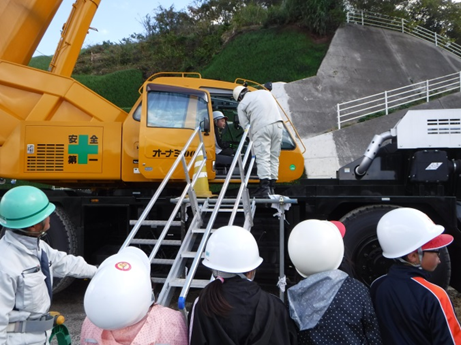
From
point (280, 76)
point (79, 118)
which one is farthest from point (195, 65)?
point (79, 118)

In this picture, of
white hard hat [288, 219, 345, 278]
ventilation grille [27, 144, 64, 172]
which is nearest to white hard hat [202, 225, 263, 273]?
white hard hat [288, 219, 345, 278]

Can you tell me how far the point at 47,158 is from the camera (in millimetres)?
5402

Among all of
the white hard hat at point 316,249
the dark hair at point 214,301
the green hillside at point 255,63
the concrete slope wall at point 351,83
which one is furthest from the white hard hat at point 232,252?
the green hillside at point 255,63

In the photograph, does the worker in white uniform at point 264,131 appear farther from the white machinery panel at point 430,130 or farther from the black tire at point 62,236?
the black tire at point 62,236

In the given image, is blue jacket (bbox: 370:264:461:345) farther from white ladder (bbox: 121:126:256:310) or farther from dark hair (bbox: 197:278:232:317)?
white ladder (bbox: 121:126:256:310)

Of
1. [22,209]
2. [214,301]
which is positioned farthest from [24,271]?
[214,301]

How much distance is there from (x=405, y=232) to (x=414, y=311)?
444 millimetres

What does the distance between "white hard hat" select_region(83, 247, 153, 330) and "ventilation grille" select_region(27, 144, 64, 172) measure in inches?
155

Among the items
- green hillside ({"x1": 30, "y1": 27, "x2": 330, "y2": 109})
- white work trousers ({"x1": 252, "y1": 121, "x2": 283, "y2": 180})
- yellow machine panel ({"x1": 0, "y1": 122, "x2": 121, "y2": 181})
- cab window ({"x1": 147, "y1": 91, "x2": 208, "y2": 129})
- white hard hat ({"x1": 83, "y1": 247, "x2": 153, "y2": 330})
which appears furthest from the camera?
green hillside ({"x1": 30, "y1": 27, "x2": 330, "y2": 109})

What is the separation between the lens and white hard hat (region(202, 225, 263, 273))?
208cm

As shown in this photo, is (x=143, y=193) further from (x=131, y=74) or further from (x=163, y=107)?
(x=131, y=74)

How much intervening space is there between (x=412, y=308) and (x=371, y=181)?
4.64 metres

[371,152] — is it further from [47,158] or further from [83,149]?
[47,158]

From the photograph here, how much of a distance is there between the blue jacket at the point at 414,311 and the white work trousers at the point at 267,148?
299 centimetres
